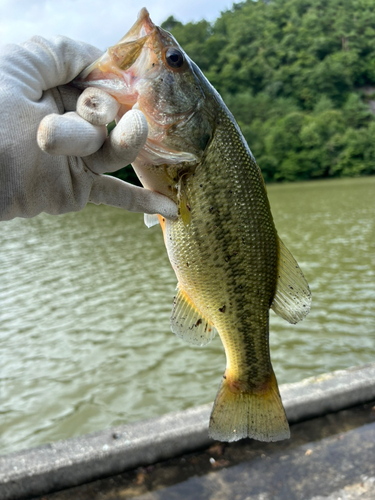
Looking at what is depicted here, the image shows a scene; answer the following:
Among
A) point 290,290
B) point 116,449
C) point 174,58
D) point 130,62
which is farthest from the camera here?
point 116,449

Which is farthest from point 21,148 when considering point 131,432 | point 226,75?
point 226,75

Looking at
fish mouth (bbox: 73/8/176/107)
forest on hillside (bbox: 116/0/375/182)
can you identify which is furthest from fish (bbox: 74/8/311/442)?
forest on hillside (bbox: 116/0/375/182)

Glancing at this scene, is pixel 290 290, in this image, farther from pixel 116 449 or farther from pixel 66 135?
pixel 116 449

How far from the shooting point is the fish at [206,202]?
1693mm

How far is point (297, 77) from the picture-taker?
80500 millimetres

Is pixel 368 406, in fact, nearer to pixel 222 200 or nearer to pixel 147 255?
pixel 222 200

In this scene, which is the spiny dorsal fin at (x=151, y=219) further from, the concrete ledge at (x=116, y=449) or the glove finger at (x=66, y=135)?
the concrete ledge at (x=116, y=449)

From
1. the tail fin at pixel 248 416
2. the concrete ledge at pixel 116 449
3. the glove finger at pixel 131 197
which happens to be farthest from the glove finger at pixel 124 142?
the concrete ledge at pixel 116 449

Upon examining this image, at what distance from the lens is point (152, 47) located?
170 cm

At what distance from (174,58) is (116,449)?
242 centimetres

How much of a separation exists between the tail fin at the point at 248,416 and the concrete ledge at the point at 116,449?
1079 millimetres

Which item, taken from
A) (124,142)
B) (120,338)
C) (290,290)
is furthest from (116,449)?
(120,338)

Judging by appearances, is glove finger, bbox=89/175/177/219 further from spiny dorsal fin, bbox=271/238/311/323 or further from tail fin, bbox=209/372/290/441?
tail fin, bbox=209/372/290/441

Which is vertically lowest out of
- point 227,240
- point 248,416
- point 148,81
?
point 248,416
